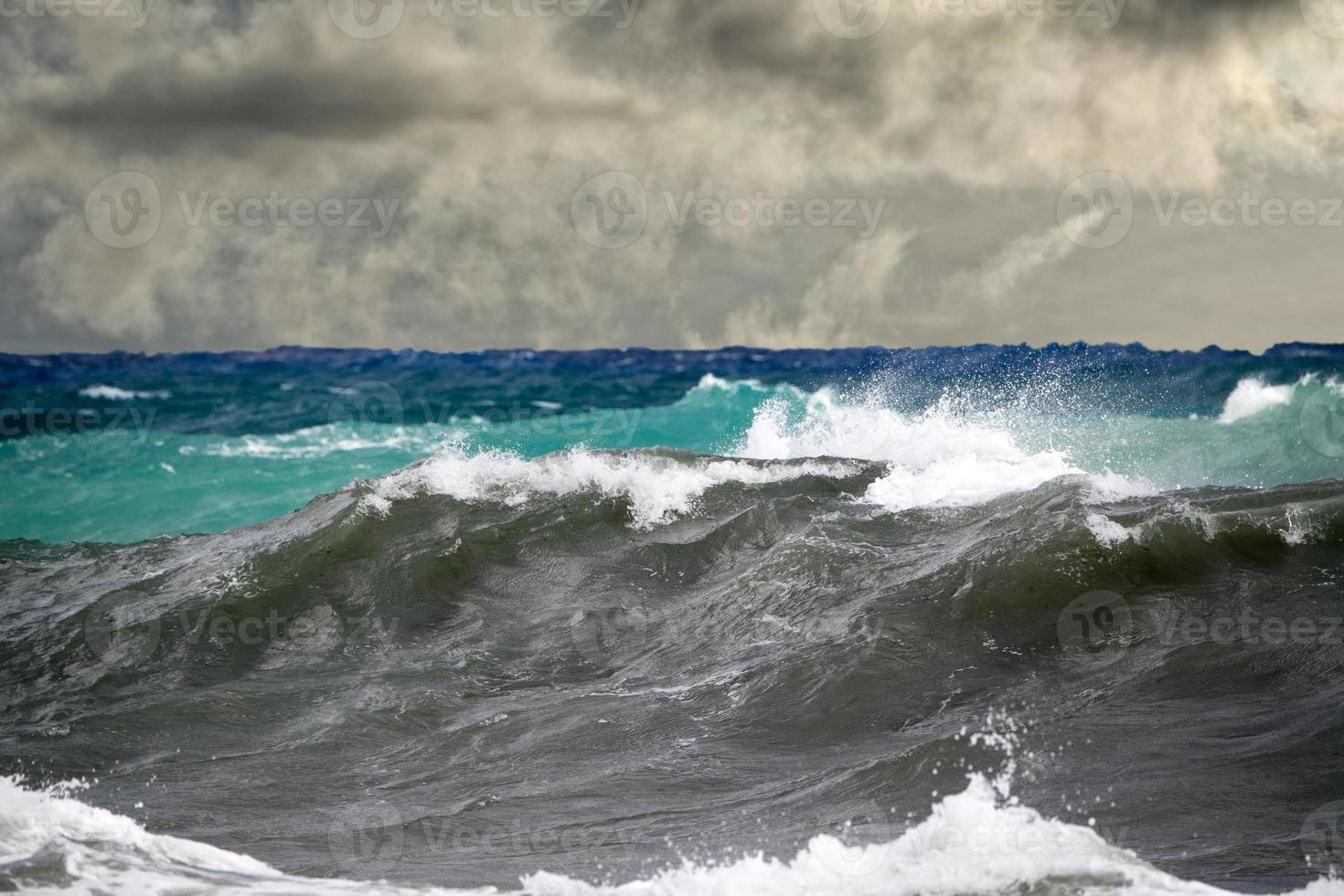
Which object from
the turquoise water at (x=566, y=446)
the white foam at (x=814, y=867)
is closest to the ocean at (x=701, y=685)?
the white foam at (x=814, y=867)

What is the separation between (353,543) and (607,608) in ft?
9.63

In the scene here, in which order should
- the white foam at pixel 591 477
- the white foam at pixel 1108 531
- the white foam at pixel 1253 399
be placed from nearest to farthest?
the white foam at pixel 1108 531
the white foam at pixel 591 477
the white foam at pixel 1253 399

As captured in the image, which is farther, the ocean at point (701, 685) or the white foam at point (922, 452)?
the white foam at point (922, 452)

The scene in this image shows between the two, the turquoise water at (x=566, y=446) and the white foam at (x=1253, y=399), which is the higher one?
the white foam at (x=1253, y=399)

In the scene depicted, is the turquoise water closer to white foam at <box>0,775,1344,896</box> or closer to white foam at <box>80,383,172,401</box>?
white foam at <box>80,383,172,401</box>

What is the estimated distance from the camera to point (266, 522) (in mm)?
12617

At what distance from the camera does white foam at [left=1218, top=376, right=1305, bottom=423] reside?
2662cm

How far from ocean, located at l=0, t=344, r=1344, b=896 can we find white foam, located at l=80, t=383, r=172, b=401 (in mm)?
19436

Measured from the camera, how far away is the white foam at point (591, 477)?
11.0 m

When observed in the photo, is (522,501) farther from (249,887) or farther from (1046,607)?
(249,887)

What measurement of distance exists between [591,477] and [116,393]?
26.8m

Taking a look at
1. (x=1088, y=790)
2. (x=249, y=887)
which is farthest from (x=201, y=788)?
(x=1088, y=790)

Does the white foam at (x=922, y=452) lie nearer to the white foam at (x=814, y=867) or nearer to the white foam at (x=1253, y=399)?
the white foam at (x=814, y=867)

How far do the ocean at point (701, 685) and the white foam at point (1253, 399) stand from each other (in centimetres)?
1539
